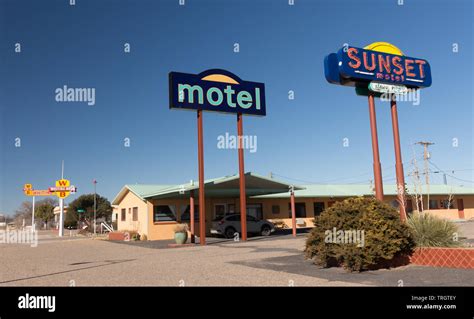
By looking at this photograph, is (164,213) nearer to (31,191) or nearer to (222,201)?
(222,201)

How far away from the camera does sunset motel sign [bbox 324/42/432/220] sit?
574 inches

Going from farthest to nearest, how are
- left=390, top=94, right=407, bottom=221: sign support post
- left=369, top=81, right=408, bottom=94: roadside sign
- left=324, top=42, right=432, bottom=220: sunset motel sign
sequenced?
left=369, top=81, right=408, bottom=94: roadside sign
left=324, top=42, right=432, bottom=220: sunset motel sign
left=390, top=94, right=407, bottom=221: sign support post

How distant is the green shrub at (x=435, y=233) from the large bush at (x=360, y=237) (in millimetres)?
386

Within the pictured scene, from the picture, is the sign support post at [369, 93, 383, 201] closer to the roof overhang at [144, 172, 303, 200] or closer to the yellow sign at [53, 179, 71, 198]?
the roof overhang at [144, 172, 303, 200]

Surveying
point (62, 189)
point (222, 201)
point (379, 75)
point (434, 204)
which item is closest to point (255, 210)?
point (222, 201)

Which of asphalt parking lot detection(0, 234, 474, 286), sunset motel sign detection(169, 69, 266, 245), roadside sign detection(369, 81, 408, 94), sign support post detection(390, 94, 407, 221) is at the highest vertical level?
sunset motel sign detection(169, 69, 266, 245)

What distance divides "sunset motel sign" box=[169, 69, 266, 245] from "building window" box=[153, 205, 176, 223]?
247 inches

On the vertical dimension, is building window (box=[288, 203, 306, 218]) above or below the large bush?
above

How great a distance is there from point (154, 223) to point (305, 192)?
13.9 metres

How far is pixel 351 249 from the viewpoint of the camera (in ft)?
35.0

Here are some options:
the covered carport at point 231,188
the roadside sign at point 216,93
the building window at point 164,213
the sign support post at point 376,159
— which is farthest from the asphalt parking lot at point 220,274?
the building window at point 164,213

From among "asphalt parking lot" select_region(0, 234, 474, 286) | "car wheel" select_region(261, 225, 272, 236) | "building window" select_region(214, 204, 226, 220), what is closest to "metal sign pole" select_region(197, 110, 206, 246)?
"car wheel" select_region(261, 225, 272, 236)

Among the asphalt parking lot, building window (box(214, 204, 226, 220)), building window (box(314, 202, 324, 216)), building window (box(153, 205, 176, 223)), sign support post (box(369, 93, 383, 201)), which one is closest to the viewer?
the asphalt parking lot

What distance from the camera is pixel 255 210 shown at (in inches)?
1292
